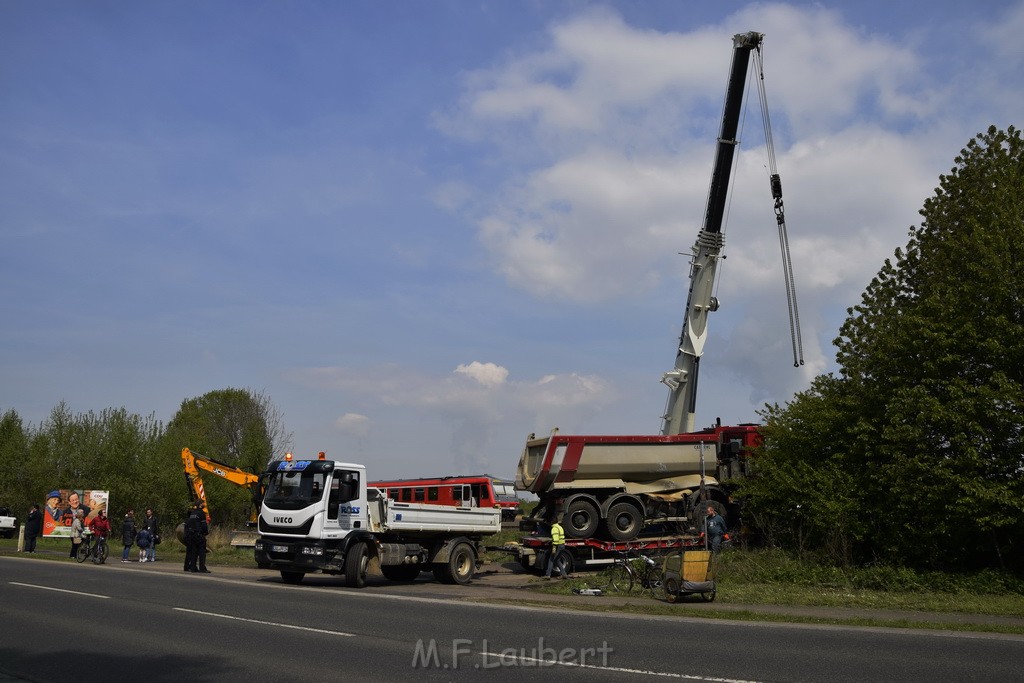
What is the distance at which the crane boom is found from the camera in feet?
84.2

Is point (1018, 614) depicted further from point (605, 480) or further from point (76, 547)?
point (76, 547)

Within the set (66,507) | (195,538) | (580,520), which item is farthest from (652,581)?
(66,507)

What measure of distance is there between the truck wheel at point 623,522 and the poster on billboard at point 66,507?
22.2 metres

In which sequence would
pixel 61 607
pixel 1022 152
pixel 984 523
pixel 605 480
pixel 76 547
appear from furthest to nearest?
pixel 76 547, pixel 605 480, pixel 1022 152, pixel 984 523, pixel 61 607

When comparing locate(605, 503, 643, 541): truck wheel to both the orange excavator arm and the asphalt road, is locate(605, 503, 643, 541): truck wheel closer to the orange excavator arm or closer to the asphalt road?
the asphalt road

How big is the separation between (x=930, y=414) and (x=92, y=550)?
23946mm

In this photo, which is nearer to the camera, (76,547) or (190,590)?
(190,590)

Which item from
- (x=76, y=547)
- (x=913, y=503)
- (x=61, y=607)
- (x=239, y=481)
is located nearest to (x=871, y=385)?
(x=913, y=503)

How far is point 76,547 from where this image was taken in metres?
28.5

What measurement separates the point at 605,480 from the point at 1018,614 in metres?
10.3

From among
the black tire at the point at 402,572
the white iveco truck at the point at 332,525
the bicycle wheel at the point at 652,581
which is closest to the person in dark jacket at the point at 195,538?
the white iveco truck at the point at 332,525

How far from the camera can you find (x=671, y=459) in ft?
77.0

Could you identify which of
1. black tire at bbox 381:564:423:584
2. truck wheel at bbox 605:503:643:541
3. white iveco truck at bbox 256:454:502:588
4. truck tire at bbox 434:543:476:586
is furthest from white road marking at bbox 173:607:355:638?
truck wheel at bbox 605:503:643:541

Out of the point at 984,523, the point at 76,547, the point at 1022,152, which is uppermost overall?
the point at 1022,152
